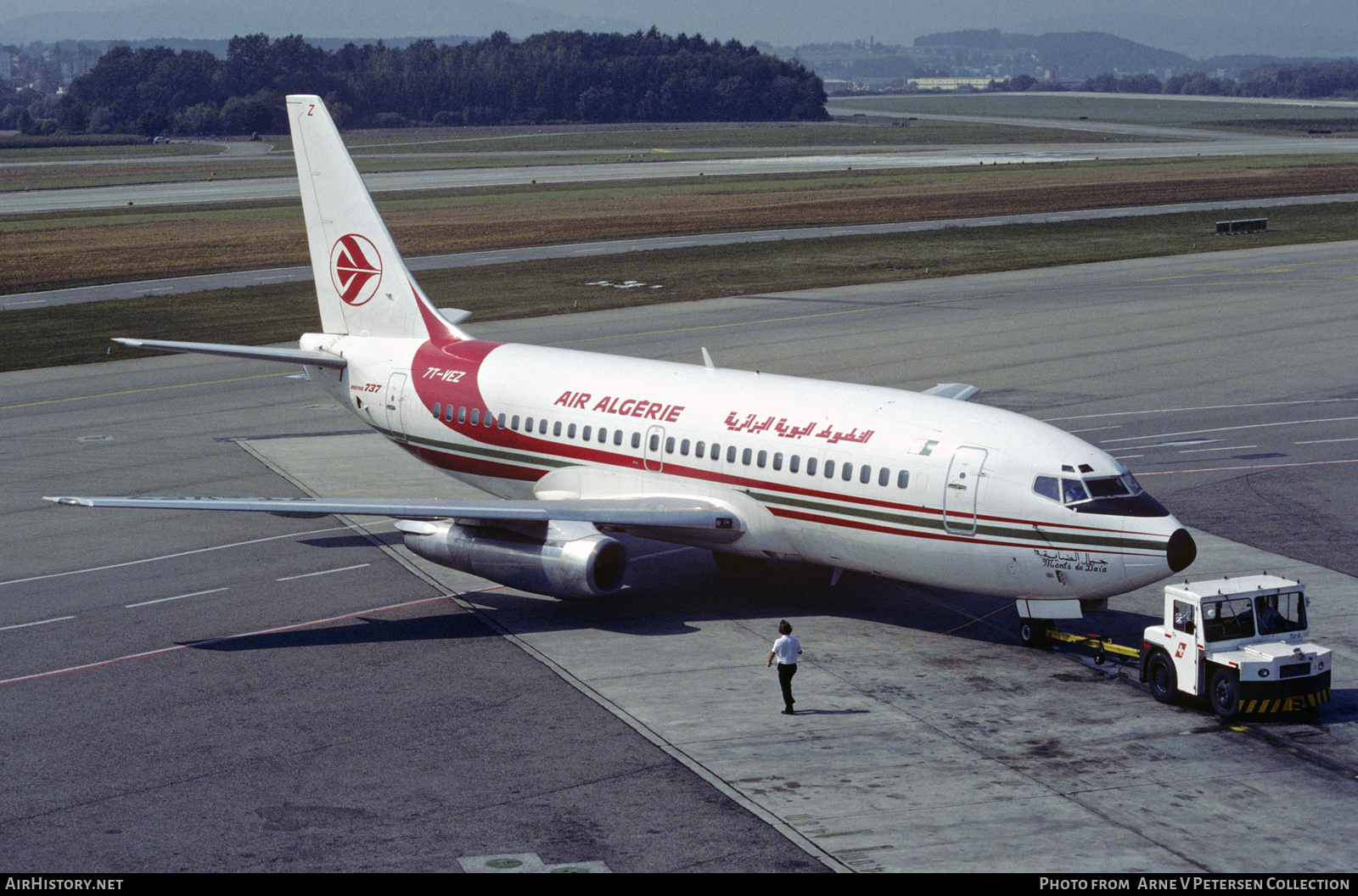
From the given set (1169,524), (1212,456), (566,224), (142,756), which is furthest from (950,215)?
(142,756)

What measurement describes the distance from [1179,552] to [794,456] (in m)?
8.12

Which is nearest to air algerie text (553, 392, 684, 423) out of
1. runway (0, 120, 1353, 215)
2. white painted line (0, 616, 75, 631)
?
white painted line (0, 616, 75, 631)

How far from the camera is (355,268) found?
40.1 meters

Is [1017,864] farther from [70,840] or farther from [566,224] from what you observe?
[566,224]

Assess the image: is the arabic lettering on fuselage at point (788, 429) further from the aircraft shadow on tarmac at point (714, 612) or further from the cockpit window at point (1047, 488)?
the aircraft shadow on tarmac at point (714, 612)

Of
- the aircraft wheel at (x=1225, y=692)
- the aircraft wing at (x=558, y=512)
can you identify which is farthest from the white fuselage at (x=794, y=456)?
the aircraft wheel at (x=1225, y=692)

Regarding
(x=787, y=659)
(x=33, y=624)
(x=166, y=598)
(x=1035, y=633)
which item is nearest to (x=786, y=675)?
(x=787, y=659)

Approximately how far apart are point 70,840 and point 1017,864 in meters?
13.4

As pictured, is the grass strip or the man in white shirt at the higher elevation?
the grass strip

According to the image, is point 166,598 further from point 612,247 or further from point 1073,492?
point 612,247

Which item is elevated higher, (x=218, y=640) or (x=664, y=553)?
(x=664, y=553)

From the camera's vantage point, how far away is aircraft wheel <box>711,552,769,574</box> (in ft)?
112

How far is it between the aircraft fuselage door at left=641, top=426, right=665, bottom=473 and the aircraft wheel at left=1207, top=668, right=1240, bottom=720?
1296 cm

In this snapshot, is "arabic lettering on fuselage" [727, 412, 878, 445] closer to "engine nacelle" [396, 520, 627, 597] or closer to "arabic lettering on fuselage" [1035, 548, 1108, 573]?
"engine nacelle" [396, 520, 627, 597]
